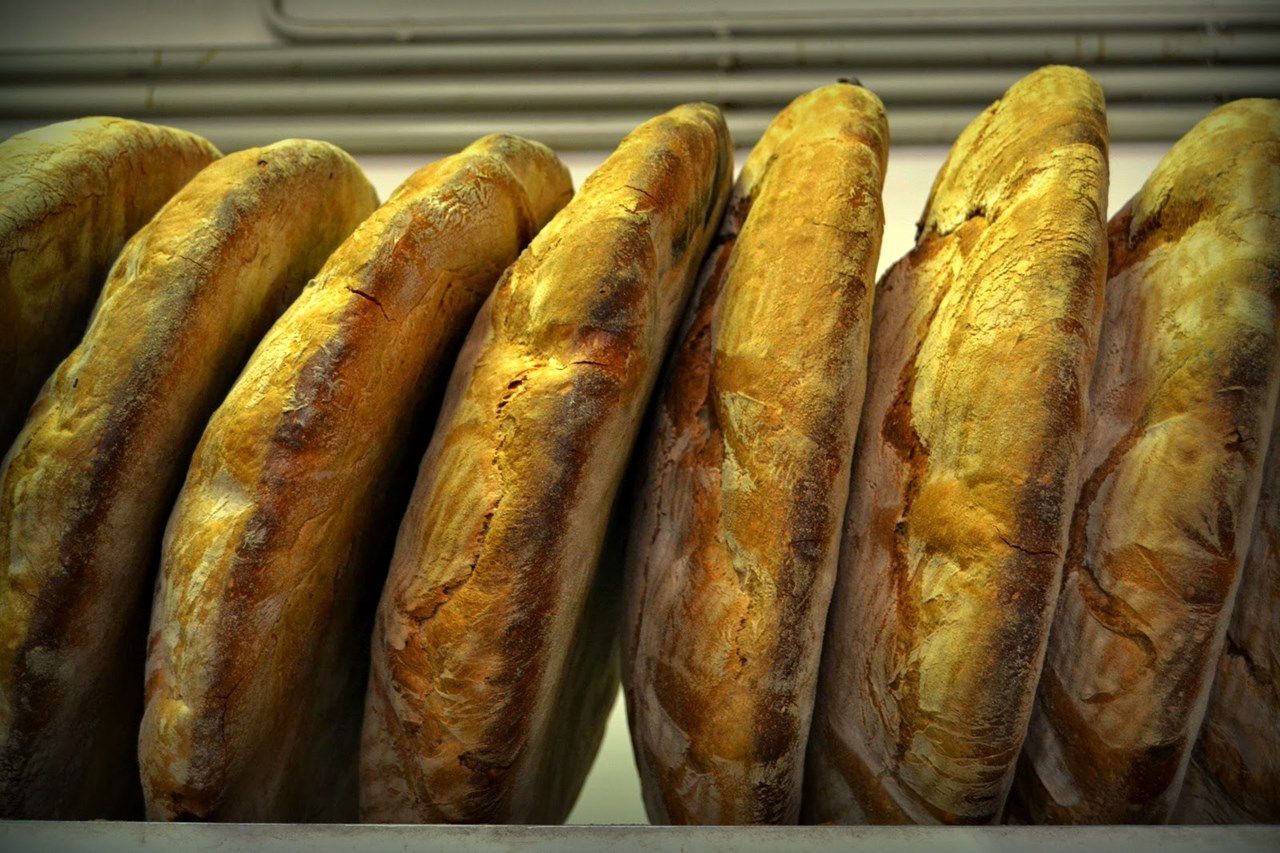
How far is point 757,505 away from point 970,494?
4.9 inches

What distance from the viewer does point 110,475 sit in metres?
0.67

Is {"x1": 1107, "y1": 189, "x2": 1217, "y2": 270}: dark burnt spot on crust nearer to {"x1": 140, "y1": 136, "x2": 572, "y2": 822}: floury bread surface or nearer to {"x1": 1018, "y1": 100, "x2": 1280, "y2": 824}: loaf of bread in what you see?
{"x1": 1018, "y1": 100, "x2": 1280, "y2": 824}: loaf of bread

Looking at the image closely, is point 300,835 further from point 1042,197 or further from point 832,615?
point 1042,197

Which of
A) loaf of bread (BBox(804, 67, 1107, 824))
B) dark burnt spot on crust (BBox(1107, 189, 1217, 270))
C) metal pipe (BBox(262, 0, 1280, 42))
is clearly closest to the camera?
loaf of bread (BBox(804, 67, 1107, 824))

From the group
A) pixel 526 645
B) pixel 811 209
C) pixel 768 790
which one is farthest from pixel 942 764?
pixel 811 209

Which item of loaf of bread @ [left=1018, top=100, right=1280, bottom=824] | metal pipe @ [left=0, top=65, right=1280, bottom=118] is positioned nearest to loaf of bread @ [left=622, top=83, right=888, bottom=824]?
loaf of bread @ [left=1018, top=100, right=1280, bottom=824]

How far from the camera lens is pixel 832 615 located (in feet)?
2.37

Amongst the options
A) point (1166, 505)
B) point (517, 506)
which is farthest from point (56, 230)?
point (1166, 505)

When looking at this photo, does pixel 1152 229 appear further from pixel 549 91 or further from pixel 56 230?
pixel 549 91

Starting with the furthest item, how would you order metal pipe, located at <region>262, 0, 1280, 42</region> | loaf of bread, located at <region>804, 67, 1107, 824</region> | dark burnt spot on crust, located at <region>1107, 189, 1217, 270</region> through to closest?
metal pipe, located at <region>262, 0, 1280, 42</region>
dark burnt spot on crust, located at <region>1107, 189, 1217, 270</region>
loaf of bread, located at <region>804, 67, 1107, 824</region>

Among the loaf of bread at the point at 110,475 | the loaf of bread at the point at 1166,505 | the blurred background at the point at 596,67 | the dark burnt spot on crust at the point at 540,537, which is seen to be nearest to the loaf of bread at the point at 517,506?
the dark burnt spot on crust at the point at 540,537

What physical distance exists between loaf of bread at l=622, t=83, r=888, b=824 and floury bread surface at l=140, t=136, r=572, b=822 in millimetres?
192

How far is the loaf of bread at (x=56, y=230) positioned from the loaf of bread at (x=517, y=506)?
1.04ft

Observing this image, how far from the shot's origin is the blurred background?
1.42 meters
